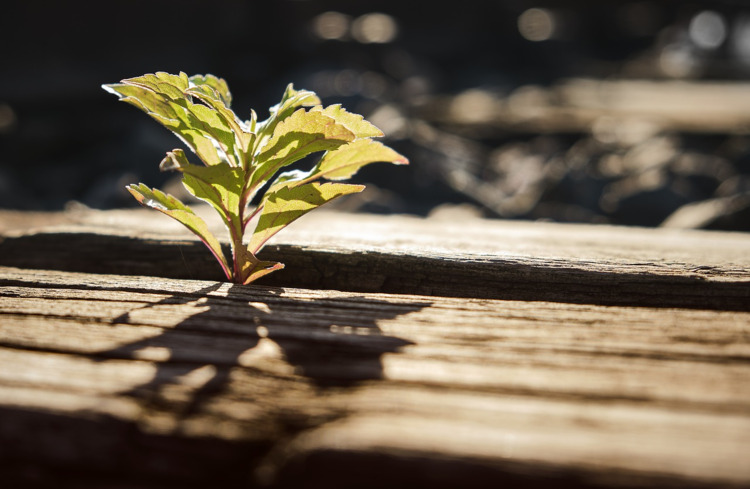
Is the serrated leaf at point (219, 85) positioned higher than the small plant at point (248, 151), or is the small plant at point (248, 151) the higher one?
the serrated leaf at point (219, 85)

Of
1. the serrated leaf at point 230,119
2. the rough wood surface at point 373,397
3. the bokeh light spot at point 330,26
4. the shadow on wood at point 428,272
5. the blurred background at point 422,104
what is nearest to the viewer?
the rough wood surface at point 373,397

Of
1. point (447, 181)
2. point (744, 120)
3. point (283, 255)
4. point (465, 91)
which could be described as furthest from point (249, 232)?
point (465, 91)

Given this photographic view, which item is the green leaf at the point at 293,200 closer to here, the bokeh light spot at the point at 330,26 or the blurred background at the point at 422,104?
the blurred background at the point at 422,104

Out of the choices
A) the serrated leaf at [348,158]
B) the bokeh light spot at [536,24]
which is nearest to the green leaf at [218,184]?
the serrated leaf at [348,158]

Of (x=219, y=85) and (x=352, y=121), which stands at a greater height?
(x=219, y=85)

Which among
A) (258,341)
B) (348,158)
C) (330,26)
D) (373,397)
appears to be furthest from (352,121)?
(330,26)

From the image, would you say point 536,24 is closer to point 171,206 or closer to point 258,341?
point 171,206
